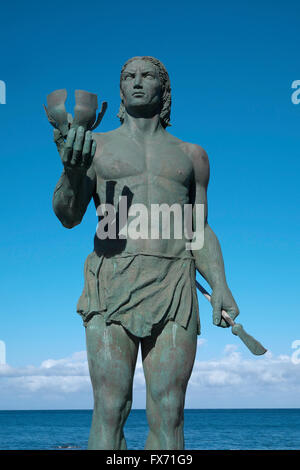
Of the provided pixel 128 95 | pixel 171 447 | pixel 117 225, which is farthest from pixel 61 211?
pixel 171 447

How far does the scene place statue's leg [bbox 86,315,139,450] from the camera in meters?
6.75

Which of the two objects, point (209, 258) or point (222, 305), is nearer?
point (222, 305)

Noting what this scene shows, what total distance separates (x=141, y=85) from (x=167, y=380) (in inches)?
120

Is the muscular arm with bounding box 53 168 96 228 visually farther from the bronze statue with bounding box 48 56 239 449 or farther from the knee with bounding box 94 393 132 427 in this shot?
the knee with bounding box 94 393 132 427

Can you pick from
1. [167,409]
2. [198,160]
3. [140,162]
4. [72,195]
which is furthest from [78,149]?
[167,409]

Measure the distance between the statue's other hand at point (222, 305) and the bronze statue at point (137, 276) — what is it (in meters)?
0.01

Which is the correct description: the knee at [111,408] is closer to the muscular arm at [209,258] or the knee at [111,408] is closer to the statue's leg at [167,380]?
the statue's leg at [167,380]

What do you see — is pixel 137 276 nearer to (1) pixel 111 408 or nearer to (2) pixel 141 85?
(1) pixel 111 408

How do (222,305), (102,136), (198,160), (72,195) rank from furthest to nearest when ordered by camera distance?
(198,160) < (102,136) < (222,305) < (72,195)

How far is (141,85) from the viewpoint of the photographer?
7598 mm

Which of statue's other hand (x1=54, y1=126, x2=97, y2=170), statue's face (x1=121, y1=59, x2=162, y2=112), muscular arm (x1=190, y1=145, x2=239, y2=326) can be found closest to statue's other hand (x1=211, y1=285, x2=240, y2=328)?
muscular arm (x1=190, y1=145, x2=239, y2=326)

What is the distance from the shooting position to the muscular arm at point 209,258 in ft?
24.2

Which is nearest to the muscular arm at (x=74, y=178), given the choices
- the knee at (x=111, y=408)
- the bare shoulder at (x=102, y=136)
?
the bare shoulder at (x=102, y=136)

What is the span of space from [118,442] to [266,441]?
62186 mm
